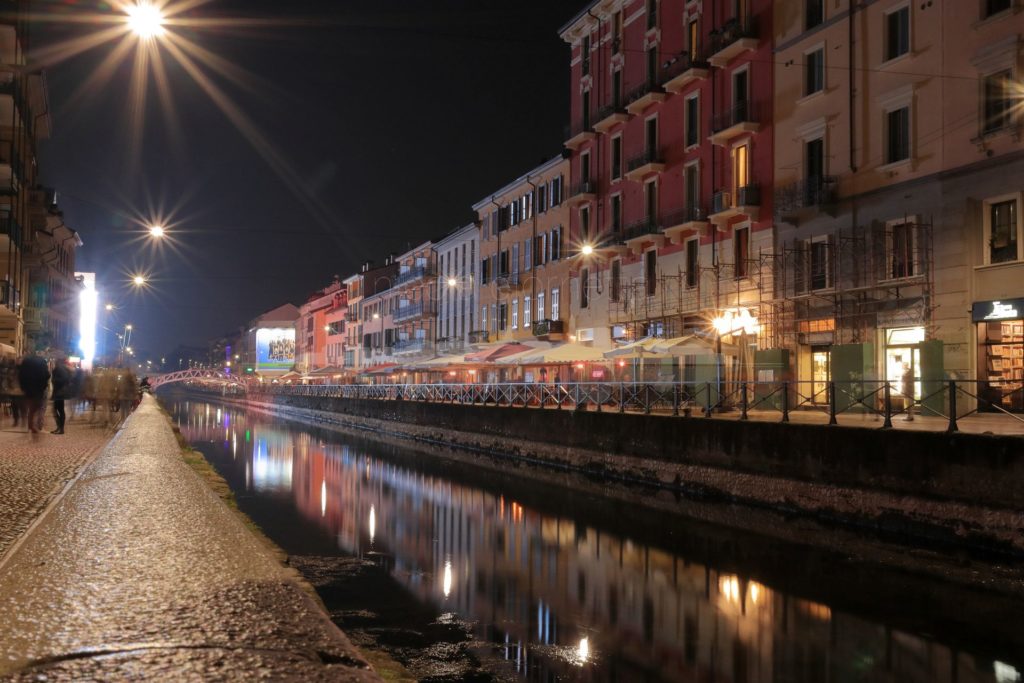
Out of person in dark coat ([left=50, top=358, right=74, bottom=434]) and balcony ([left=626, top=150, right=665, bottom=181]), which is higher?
balcony ([left=626, top=150, right=665, bottom=181])

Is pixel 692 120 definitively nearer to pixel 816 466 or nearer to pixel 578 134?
pixel 578 134

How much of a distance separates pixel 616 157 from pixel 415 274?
3510 centimetres

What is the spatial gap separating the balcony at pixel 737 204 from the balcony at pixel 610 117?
869cm

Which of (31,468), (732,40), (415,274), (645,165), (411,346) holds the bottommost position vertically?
(31,468)

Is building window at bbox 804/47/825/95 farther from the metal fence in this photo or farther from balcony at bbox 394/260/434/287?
balcony at bbox 394/260/434/287

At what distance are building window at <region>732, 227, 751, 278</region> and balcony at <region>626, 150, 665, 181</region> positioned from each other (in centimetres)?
593

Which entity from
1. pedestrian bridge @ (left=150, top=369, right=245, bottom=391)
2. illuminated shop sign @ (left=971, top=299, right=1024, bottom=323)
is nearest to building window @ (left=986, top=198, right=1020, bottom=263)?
illuminated shop sign @ (left=971, top=299, right=1024, bottom=323)

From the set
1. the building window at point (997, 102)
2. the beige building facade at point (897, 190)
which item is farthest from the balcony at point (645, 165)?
the building window at point (997, 102)

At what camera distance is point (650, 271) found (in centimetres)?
3719

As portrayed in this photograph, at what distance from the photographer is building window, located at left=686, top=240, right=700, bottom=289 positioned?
3381 centimetres

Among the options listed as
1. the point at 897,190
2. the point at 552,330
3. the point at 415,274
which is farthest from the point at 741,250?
the point at 415,274

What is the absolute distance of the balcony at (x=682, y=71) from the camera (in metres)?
32.7

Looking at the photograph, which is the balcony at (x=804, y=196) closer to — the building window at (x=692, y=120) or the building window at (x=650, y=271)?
the building window at (x=692, y=120)

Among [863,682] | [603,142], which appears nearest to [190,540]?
[863,682]
